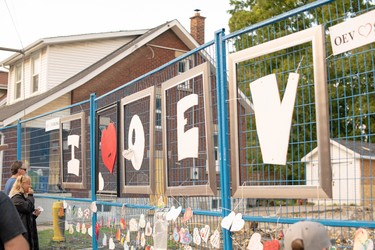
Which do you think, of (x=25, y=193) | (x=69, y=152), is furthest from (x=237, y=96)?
(x=69, y=152)

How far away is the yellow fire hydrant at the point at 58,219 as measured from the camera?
318 inches

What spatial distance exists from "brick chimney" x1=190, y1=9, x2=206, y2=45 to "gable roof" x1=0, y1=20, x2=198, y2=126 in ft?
6.39

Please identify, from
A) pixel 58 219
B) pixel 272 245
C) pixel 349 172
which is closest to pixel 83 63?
pixel 58 219

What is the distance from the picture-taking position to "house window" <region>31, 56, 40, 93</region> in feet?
70.5

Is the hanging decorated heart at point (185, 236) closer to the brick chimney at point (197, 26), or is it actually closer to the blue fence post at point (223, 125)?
the blue fence post at point (223, 125)

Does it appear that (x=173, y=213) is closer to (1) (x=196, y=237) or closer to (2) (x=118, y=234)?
(1) (x=196, y=237)

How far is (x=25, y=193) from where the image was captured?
22.0 feet

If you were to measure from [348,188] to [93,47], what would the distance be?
20.5 metres

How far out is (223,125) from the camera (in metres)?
4.16

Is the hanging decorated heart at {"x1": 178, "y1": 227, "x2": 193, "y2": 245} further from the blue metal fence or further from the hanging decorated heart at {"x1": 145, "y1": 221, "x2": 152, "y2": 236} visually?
the hanging decorated heart at {"x1": 145, "y1": 221, "x2": 152, "y2": 236}

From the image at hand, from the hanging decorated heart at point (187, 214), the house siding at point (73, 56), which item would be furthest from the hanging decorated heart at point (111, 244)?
the house siding at point (73, 56)

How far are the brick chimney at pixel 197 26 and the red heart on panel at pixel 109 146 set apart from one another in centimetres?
2003

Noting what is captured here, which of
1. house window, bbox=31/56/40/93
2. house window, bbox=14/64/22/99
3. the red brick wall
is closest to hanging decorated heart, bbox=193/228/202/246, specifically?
the red brick wall

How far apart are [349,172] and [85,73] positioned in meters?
17.7
